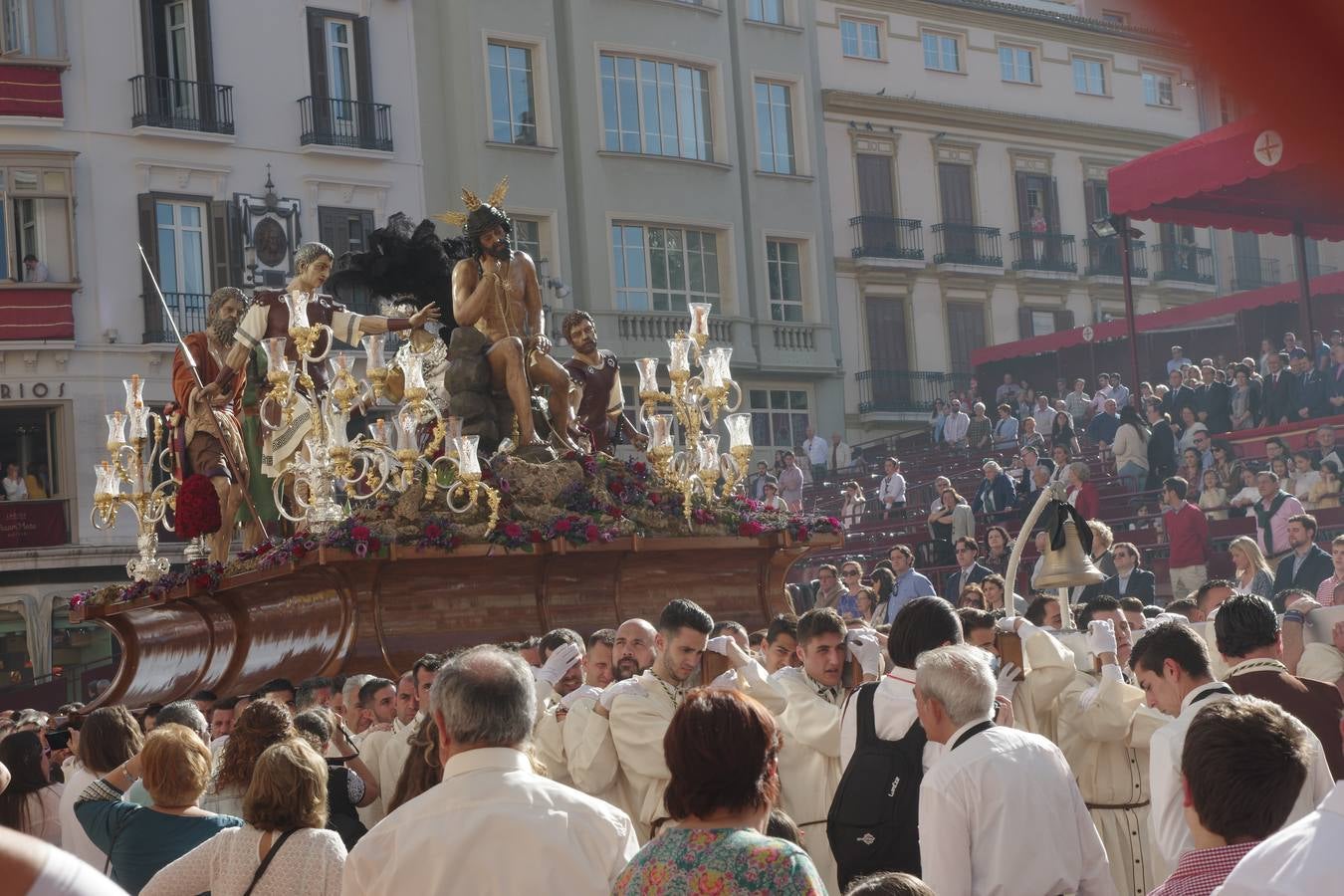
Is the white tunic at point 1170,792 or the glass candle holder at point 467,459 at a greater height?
the glass candle holder at point 467,459

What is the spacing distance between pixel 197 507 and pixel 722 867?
11037 millimetres

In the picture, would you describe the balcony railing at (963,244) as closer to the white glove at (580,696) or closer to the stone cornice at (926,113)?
the stone cornice at (926,113)

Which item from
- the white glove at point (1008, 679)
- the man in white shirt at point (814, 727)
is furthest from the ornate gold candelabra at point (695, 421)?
the white glove at point (1008, 679)

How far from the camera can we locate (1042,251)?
137 feet

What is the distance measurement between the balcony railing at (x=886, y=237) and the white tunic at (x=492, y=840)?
3520 centimetres

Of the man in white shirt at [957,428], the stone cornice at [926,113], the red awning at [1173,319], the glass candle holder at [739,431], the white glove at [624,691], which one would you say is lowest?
the white glove at [624,691]

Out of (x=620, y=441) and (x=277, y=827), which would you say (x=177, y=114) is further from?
(x=277, y=827)

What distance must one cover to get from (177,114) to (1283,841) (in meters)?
29.1

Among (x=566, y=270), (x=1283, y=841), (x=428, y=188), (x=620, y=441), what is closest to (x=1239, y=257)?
(x=566, y=270)

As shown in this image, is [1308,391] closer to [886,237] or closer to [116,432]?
[116,432]

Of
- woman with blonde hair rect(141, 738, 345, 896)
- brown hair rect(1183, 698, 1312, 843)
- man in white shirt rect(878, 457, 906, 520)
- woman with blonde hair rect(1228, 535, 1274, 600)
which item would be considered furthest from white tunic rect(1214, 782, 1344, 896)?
man in white shirt rect(878, 457, 906, 520)

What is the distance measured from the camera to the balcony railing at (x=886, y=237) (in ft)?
127

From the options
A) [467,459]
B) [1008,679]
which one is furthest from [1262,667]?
[467,459]

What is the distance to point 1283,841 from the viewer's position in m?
2.47
